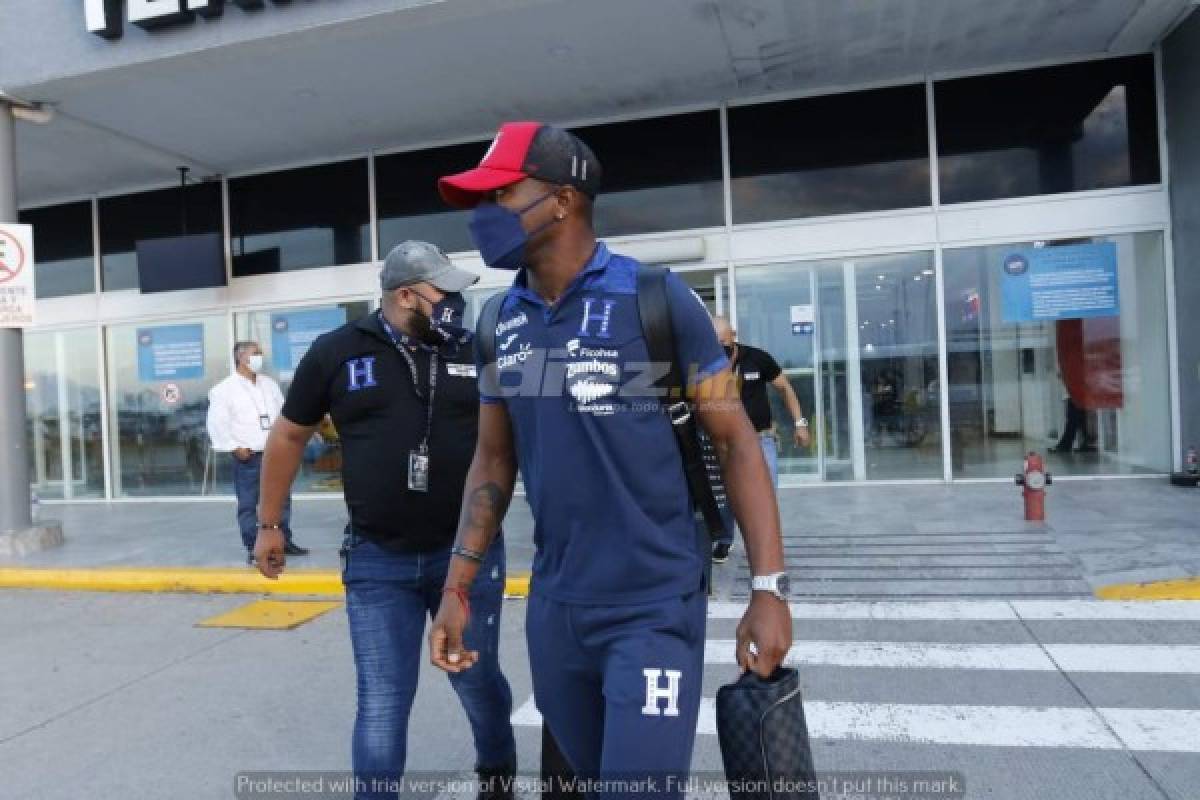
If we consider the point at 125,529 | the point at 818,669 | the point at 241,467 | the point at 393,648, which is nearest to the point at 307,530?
the point at 241,467

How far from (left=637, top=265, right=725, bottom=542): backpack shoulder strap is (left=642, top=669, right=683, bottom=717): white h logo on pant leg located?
0.39 metres

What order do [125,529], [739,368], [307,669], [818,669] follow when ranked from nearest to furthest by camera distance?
[818,669] < [307,669] < [739,368] < [125,529]

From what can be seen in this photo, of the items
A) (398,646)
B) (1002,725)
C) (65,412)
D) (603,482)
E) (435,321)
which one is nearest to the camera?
(603,482)

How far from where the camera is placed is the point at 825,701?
445 cm

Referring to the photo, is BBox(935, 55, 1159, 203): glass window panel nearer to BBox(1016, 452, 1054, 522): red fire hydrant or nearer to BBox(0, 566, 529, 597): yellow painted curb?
BBox(1016, 452, 1054, 522): red fire hydrant

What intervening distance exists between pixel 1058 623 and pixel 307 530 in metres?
7.45

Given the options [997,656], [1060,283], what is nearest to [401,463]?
[997,656]

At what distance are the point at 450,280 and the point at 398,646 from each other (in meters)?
1.29

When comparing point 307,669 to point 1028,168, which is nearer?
point 307,669

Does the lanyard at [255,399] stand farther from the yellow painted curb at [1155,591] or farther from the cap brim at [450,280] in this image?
the yellow painted curb at [1155,591]

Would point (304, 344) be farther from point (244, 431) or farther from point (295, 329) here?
point (244, 431)

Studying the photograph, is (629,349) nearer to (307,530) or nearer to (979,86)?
(307,530)

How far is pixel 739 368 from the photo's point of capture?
702cm

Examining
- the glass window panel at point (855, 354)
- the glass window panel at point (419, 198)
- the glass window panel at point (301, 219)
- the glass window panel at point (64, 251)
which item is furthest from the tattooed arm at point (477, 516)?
the glass window panel at point (64, 251)
